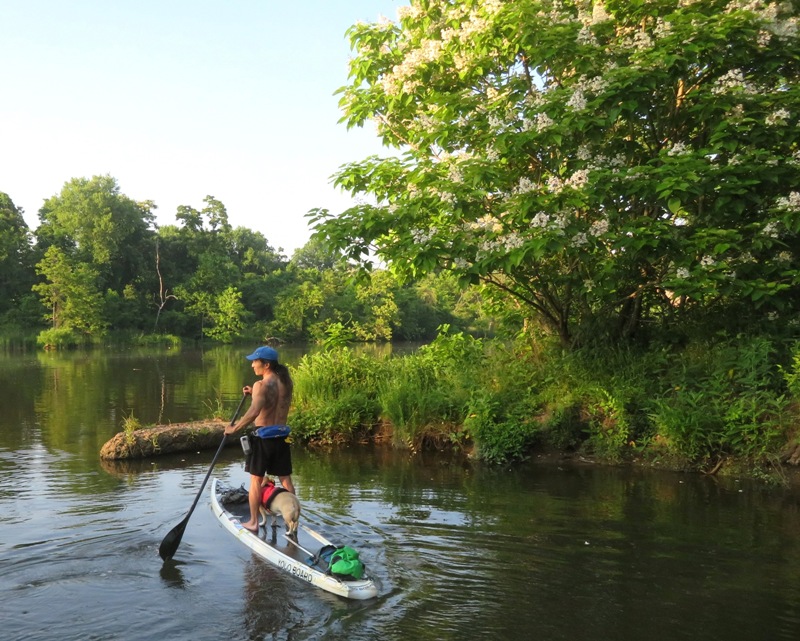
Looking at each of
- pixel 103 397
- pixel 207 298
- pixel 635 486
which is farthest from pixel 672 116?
pixel 207 298

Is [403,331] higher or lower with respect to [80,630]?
higher

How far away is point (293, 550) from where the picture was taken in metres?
6.79

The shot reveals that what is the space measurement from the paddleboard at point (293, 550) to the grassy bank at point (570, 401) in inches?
203

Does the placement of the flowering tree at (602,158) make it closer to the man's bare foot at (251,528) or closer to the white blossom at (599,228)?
the white blossom at (599,228)

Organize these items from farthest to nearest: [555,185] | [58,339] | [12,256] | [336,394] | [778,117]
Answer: [12,256], [58,339], [336,394], [555,185], [778,117]

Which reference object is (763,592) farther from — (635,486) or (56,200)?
(56,200)

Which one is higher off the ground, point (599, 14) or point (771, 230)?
point (599, 14)

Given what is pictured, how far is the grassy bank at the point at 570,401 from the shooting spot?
10.5 metres

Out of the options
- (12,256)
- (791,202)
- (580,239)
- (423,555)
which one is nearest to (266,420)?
(423,555)

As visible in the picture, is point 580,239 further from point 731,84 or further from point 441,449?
point 441,449

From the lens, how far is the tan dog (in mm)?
6969

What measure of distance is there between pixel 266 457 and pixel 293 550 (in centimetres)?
102

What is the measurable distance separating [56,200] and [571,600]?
75.3m

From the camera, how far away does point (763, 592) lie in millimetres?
6062
